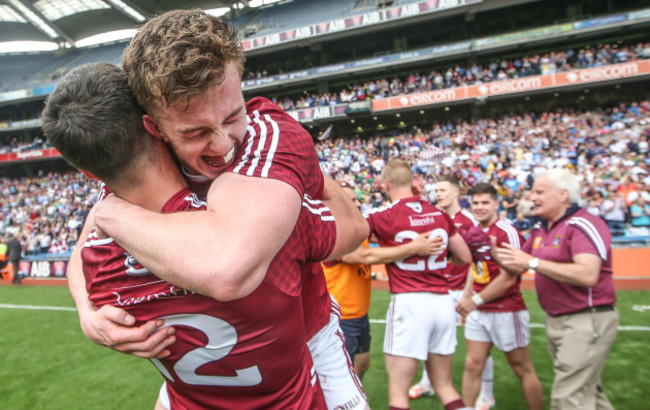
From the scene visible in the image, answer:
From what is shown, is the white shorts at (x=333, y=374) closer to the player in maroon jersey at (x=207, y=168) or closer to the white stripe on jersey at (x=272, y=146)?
the player in maroon jersey at (x=207, y=168)

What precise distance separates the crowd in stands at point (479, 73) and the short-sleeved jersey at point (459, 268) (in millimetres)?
21384

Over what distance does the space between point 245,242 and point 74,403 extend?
524 centimetres

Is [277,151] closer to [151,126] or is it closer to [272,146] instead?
[272,146]

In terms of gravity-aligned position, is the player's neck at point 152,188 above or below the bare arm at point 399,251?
above

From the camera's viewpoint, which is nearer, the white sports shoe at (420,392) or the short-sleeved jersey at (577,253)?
the short-sleeved jersey at (577,253)

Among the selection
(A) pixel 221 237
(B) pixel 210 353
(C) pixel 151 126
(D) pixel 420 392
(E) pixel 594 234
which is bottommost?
(D) pixel 420 392

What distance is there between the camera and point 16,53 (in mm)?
39375

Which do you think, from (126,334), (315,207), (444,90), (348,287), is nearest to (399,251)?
(348,287)

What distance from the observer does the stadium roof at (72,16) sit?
32.3 m

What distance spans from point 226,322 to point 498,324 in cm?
365

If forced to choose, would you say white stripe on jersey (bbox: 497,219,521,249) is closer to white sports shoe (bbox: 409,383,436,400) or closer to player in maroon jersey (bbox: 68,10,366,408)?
white sports shoe (bbox: 409,383,436,400)

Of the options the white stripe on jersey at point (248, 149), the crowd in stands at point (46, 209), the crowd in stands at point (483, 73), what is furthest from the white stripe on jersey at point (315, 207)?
the crowd in stands at point (483, 73)

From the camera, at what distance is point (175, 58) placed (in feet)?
3.48

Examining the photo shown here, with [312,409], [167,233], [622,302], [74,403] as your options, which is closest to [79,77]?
[167,233]
